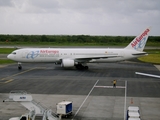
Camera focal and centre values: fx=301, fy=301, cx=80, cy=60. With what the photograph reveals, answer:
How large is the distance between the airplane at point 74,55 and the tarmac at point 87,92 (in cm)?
459

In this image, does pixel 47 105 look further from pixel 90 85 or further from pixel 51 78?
pixel 51 78

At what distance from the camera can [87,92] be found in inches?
1417

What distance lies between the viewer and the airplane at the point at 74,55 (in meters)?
56.1

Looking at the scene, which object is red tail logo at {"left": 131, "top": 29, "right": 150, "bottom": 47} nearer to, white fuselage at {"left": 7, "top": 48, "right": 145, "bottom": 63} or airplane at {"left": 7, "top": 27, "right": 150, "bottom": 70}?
airplane at {"left": 7, "top": 27, "right": 150, "bottom": 70}

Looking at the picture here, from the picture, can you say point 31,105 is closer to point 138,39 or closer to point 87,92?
point 87,92

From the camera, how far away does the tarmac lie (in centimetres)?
2708

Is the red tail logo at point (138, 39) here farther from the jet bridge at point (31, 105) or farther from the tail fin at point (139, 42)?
the jet bridge at point (31, 105)

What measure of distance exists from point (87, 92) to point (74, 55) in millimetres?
22196

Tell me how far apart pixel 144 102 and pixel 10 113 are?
1365 cm

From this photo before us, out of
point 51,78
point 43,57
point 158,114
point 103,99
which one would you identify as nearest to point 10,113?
point 103,99

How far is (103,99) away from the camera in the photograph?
32375mm

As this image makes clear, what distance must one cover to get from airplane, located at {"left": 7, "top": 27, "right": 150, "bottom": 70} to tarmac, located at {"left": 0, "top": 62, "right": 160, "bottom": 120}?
459cm

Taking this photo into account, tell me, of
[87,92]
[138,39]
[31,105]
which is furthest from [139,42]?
[31,105]

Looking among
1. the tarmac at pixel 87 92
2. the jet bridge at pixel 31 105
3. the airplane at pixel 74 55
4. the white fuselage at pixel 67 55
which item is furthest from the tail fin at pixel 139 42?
the jet bridge at pixel 31 105
